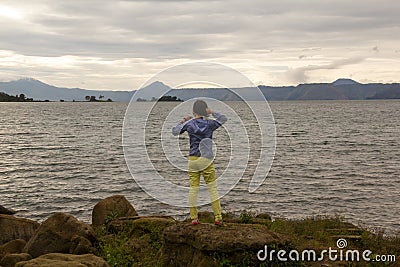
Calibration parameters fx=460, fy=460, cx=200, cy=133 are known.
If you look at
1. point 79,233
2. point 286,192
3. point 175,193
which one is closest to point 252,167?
point 286,192

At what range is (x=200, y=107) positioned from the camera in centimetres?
1120

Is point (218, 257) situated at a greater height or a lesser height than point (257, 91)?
lesser

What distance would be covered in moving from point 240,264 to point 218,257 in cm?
53

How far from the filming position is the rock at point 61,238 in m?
13.2

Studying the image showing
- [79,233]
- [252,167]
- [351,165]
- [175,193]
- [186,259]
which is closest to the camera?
[186,259]

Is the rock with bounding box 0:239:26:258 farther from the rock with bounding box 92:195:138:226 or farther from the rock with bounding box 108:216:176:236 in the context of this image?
the rock with bounding box 92:195:138:226

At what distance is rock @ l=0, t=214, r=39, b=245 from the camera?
52.4 ft

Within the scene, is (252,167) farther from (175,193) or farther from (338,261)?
(338,261)

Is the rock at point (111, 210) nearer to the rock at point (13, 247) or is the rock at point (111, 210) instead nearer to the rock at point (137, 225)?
the rock at point (137, 225)

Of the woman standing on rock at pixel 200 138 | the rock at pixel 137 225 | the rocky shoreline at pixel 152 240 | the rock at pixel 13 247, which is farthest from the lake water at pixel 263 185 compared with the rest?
the rock at pixel 13 247

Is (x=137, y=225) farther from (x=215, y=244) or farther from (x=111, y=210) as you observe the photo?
(x=215, y=244)

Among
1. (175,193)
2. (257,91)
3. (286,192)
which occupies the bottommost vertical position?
(286,192)

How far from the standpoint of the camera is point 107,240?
1407 cm

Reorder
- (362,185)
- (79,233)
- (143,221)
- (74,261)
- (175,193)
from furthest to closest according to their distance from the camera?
(362,185) → (175,193) → (143,221) → (79,233) → (74,261)
